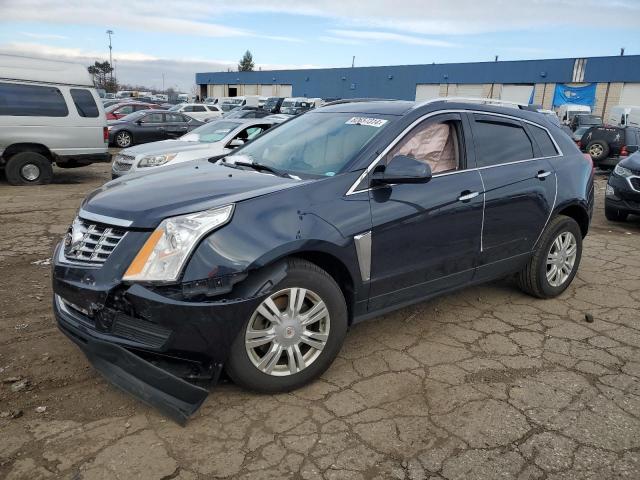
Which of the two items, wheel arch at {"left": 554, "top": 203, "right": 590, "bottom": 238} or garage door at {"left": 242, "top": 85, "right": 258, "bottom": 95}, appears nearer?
wheel arch at {"left": 554, "top": 203, "right": 590, "bottom": 238}

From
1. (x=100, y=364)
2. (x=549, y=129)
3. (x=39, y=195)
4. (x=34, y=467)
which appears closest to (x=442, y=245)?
(x=549, y=129)

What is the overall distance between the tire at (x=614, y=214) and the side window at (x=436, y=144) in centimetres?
558

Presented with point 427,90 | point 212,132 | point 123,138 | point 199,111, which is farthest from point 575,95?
point 212,132

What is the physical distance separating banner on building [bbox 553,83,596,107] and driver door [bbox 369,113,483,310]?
3929cm

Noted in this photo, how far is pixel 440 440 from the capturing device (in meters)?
2.80

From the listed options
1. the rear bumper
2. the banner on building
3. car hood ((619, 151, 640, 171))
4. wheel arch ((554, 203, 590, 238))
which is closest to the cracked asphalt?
wheel arch ((554, 203, 590, 238))

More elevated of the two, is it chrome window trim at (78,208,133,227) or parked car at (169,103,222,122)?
chrome window trim at (78,208,133,227)

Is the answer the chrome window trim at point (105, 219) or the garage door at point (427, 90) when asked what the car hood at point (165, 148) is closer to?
the chrome window trim at point (105, 219)

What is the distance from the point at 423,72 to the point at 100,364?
48.2 meters

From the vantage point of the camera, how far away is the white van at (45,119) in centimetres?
996

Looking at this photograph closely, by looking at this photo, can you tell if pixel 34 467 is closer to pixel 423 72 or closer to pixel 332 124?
pixel 332 124

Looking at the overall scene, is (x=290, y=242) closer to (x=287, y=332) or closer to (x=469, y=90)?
(x=287, y=332)

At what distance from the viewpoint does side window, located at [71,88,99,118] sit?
10.7 meters

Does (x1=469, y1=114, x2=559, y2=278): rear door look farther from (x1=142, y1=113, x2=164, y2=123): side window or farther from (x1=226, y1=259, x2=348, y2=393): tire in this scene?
(x1=142, y1=113, x2=164, y2=123): side window
